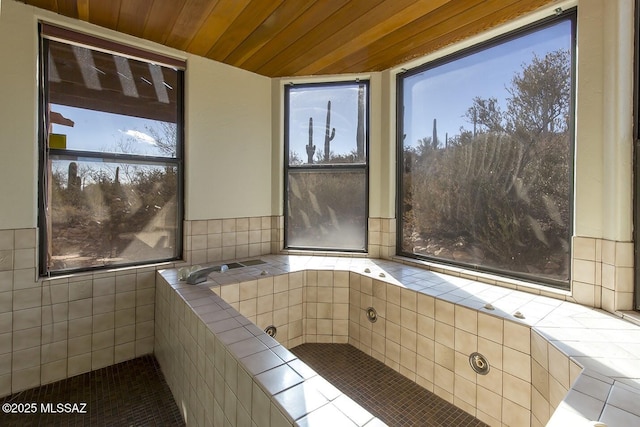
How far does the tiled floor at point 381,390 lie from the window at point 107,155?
5.02ft

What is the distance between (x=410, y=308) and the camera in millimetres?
1937

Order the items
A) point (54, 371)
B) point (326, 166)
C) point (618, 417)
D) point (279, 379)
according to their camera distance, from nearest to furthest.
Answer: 1. point (618, 417)
2. point (279, 379)
3. point (54, 371)
4. point (326, 166)

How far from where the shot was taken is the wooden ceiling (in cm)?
182

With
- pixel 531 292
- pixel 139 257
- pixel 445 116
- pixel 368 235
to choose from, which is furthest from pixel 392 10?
pixel 139 257

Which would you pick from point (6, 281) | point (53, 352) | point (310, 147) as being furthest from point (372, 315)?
point (6, 281)

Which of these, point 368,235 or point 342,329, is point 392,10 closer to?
point 368,235

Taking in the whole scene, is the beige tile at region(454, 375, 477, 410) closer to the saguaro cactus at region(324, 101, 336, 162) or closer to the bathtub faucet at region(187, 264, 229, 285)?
the bathtub faucet at region(187, 264, 229, 285)

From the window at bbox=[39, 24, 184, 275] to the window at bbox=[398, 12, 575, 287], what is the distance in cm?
207

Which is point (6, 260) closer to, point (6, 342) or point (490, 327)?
point (6, 342)

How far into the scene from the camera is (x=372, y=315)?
221cm

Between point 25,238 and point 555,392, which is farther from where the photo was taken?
point 25,238

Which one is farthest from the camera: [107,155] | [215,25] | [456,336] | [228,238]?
[228,238]

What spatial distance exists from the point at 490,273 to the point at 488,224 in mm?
360

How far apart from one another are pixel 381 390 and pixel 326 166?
1.96 metres
